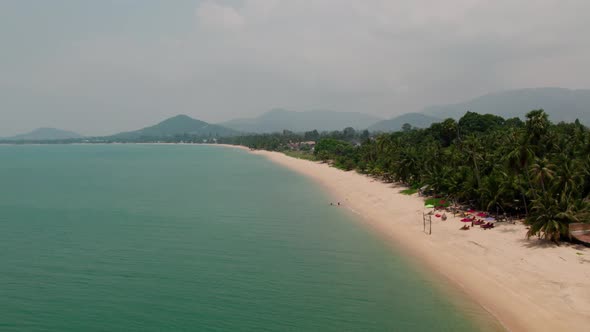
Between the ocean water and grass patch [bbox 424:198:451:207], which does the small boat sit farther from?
grass patch [bbox 424:198:451:207]

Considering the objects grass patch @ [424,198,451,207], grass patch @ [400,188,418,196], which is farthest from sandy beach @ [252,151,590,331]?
grass patch @ [400,188,418,196]

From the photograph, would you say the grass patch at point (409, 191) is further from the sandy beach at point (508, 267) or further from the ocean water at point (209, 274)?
the ocean water at point (209, 274)

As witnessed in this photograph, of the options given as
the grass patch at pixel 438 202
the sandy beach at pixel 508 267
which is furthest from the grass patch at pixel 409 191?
the sandy beach at pixel 508 267

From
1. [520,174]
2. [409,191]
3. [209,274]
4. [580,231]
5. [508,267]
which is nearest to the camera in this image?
[508,267]

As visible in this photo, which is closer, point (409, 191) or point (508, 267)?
point (508, 267)

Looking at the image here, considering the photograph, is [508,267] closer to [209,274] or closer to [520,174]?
[520,174]

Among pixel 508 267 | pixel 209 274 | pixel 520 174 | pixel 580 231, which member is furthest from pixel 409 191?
pixel 209 274
